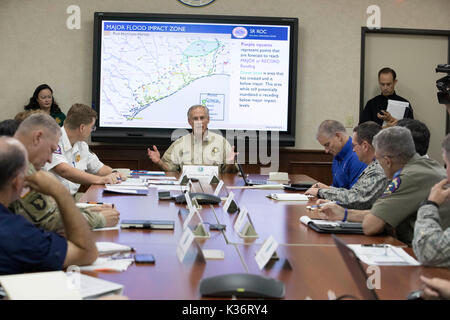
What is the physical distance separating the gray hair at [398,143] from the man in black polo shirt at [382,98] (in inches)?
146

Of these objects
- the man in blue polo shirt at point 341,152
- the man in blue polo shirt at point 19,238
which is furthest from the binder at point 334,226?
the man in blue polo shirt at point 341,152

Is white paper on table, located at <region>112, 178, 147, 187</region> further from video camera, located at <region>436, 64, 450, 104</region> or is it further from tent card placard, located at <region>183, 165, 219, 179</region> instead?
video camera, located at <region>436, 64, 450, 104</region>

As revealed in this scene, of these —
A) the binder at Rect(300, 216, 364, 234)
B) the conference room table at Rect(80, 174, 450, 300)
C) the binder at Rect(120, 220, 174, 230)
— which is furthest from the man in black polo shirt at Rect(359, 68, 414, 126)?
the binder at Rect(120, 220, 174, 230)

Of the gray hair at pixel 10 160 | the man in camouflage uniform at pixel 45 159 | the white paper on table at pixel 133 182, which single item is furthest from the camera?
the white paper on table at pixel 133 182

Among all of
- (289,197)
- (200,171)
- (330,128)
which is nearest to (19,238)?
(289,197)

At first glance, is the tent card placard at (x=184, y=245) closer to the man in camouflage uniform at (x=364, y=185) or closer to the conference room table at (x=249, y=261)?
the conference room table at (x=249, y=261)

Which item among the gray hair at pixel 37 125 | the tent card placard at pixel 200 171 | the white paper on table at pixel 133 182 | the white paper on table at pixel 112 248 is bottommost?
the white paper on table at pixel 112 248

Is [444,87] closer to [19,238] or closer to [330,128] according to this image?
[330,128]

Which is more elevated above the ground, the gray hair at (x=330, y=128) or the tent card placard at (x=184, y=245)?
the gray hair at (x=330, y=128)

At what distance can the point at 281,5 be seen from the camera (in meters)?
6.27

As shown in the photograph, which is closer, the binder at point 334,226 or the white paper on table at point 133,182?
the binder at point 334,226

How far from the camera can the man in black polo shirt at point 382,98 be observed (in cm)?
623

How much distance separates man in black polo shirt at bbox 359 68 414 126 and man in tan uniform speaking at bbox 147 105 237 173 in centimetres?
183

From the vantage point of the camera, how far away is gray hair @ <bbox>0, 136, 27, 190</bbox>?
154 cm
